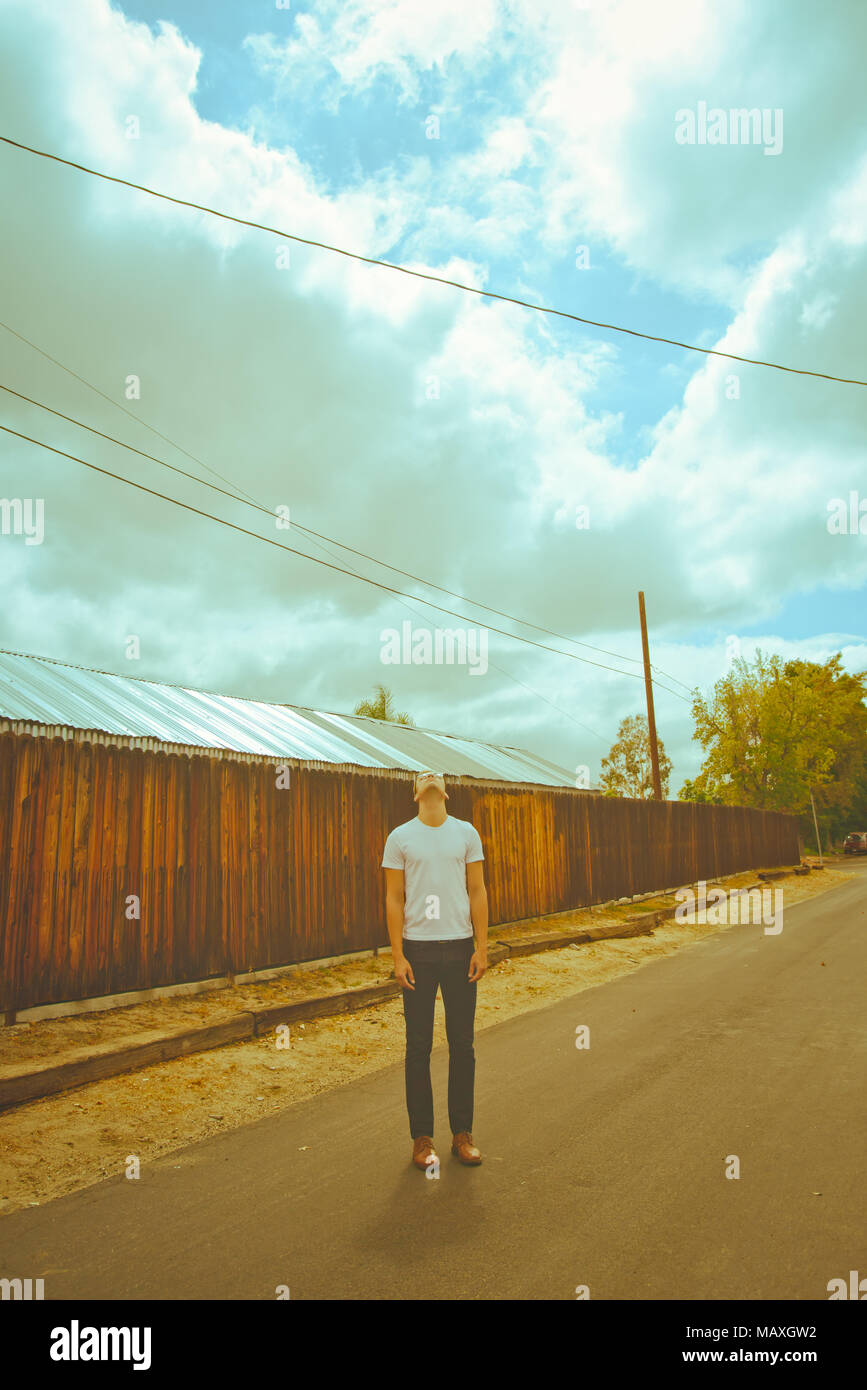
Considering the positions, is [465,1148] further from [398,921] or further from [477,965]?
[398,921]

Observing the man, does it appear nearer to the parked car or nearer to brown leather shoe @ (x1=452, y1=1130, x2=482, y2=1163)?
brown leather shoe @ (x1=452, y1=1130, x2=482, y2=1163)

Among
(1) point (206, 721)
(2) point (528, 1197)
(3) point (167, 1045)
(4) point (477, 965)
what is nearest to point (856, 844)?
(1) point (206, 721)

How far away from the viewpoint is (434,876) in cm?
425

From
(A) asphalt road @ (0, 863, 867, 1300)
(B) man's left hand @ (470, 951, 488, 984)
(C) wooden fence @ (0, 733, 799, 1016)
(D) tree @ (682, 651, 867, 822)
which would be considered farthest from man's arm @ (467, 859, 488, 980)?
(D) tree @ (682, 651, 867, 822)

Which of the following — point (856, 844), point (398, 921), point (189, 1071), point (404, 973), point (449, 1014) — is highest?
point (398, 921)

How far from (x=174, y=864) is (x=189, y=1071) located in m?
2.08

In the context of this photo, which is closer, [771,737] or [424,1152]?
[424,1152]

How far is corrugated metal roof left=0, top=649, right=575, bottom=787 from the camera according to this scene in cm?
1411

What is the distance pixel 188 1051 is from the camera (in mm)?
6234

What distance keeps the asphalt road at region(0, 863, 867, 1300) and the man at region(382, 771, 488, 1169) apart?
302 mm

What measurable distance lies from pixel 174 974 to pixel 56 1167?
3.19 m

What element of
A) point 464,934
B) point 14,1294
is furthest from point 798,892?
point 14,1294

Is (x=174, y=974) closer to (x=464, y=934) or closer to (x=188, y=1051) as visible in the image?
(x=188, y=1051)
